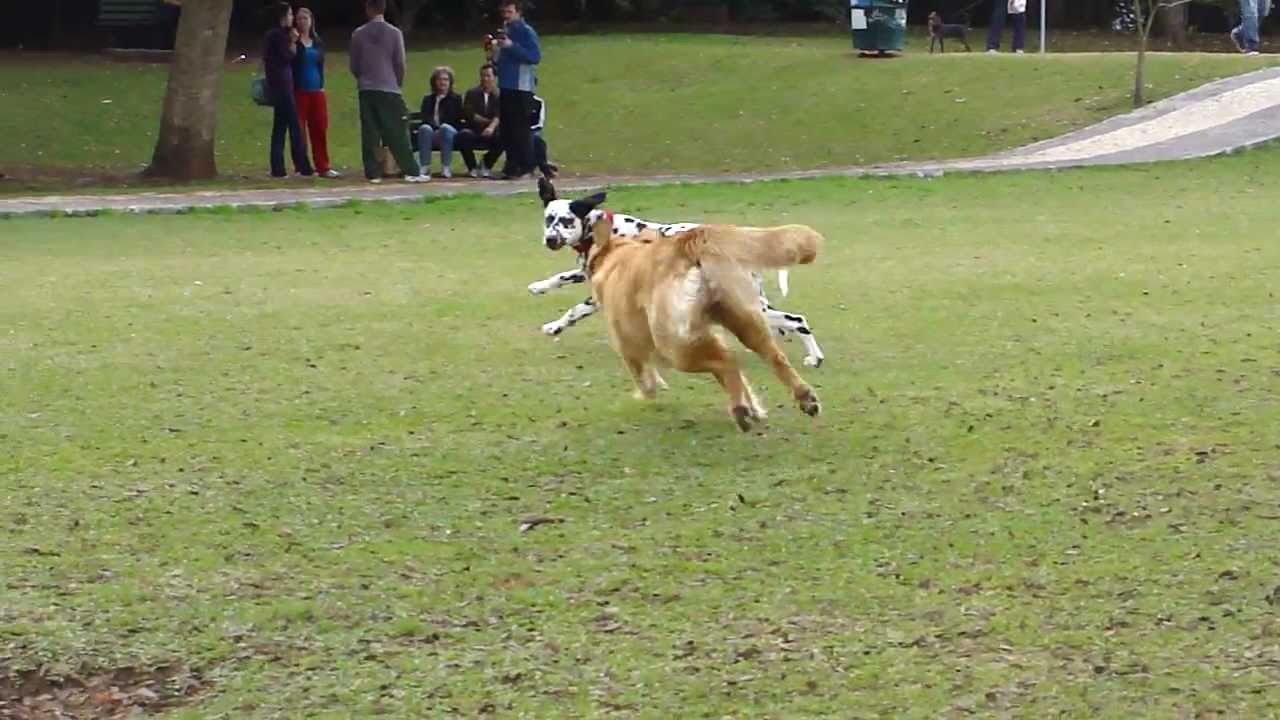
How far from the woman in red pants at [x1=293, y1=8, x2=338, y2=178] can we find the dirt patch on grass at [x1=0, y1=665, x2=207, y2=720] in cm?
1729

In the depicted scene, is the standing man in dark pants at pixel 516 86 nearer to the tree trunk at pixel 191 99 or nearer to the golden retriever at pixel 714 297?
the tree trunk at pixel 191 99

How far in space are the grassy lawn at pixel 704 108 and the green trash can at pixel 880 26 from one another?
0.47m

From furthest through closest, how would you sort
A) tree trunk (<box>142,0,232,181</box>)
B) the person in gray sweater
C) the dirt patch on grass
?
tree trunk (<box>142,0,232,181</box>) → the person in gray sweater → the dirt patch on grass

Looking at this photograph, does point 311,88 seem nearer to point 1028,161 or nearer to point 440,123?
point 440,123

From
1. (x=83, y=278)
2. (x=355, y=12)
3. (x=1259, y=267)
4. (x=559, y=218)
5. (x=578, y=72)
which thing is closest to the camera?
(x=559, y=218)

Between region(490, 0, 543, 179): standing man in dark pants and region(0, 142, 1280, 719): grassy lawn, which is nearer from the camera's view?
region(0, 142, 1280, 719): grassy lawn

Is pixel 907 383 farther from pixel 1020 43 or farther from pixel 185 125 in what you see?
pixel 1020 43

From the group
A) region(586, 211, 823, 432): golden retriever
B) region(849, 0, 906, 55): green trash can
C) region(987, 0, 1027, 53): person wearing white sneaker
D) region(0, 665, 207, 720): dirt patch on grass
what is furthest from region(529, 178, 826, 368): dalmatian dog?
region(987, 0, 1027, 53): person wearing white sneaker

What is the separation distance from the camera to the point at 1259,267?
1242 cm

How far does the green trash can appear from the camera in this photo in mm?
31234

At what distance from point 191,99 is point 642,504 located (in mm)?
16730

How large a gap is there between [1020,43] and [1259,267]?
2192 centimetres

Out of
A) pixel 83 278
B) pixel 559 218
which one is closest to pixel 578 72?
pixel 83 278

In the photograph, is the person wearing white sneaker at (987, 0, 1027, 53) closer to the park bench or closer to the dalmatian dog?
the park bench
